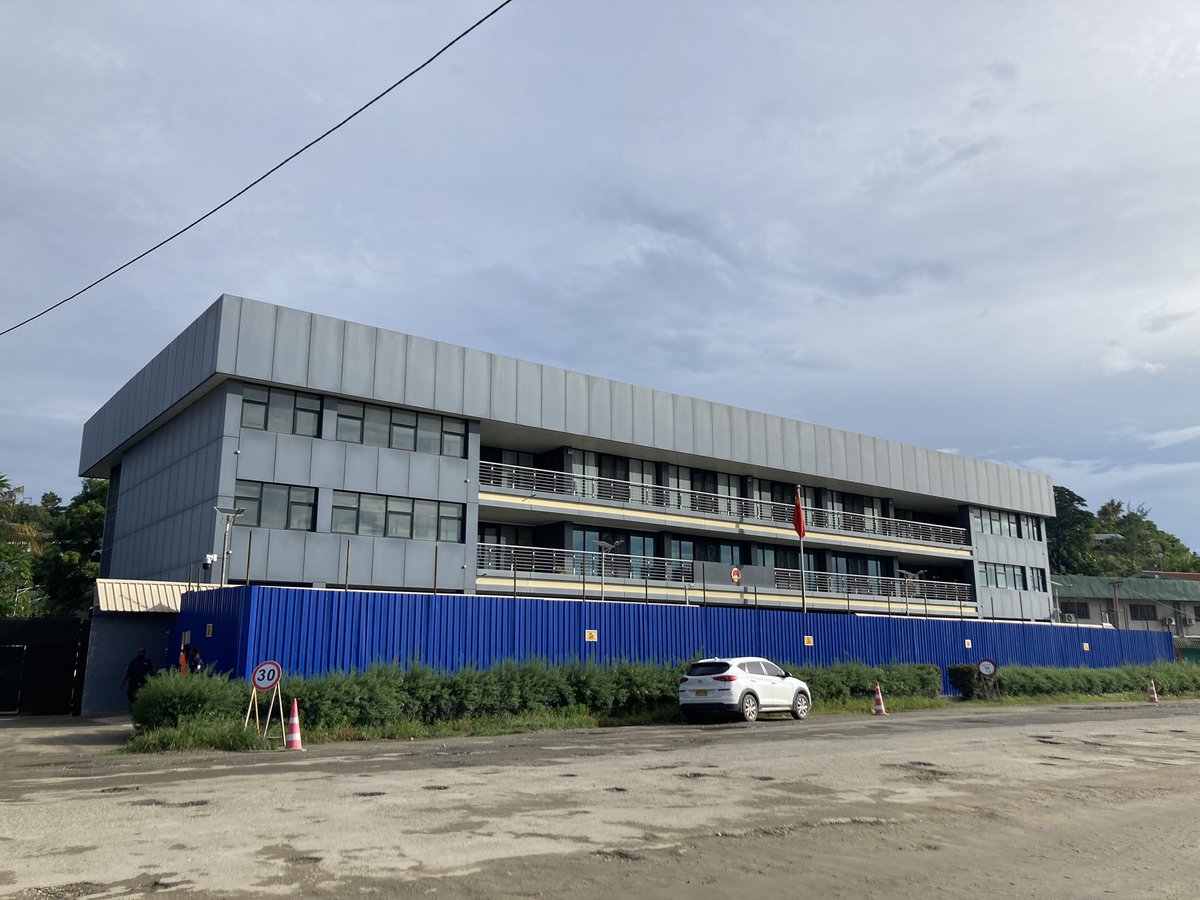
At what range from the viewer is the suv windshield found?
2361cm

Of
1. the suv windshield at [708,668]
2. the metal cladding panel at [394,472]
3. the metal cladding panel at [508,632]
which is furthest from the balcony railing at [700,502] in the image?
the suv windshield at [708,668]

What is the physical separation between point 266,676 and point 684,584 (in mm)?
22993

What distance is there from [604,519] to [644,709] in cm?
1434

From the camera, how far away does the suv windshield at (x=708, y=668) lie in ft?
77.5

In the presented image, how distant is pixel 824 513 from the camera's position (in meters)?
47.7

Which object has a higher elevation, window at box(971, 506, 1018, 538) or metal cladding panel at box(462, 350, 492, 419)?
metal cladding panel at box(462, 350, 492, 419)

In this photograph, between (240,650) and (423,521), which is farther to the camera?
(423,521)

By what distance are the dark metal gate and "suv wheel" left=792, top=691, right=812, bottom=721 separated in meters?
20.5

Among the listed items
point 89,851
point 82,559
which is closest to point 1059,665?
point 89,851

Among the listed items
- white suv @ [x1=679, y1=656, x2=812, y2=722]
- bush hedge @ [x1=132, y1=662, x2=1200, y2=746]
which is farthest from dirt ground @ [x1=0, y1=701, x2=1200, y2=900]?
white suv @ [x1=679, y1=656, x2=812, y2=722]

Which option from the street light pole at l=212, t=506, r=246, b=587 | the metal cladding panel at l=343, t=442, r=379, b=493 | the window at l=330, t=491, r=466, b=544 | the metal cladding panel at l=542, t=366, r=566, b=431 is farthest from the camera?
the metal cladding panel at l=542, t=366, r=566, b=431

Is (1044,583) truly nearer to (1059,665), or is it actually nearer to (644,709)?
(1059,665)

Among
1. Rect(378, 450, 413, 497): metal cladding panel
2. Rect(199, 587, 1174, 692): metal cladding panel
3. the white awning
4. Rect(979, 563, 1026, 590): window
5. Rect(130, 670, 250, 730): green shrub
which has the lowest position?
Rect(130, 670, 250, 730): green shrub

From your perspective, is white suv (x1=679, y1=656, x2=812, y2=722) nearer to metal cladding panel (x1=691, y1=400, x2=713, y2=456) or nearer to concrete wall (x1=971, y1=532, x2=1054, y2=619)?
metal cladding panel (x1=691, y1=400, x2=713, y2=456)
